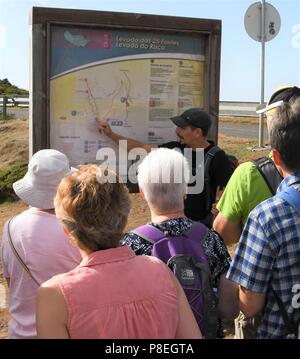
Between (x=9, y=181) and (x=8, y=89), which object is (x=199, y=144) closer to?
(x=9, y=181)

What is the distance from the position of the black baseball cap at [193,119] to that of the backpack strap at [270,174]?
42.1 inches

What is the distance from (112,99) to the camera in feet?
12.5

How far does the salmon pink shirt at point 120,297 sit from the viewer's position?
1.76m

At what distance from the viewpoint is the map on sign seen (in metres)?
3.67

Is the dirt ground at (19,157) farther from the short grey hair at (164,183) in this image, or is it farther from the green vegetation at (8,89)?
the green vegetation at (8,89)

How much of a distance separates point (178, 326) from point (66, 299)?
0.45 metres

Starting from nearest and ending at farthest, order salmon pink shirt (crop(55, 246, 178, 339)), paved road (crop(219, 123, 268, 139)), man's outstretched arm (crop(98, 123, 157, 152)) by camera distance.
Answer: salmon pink shirt (crop(55, 246, 178, 339)) < man's outstretched arm (crop(98, 123, 157, 152)) < paved road (crop(219, 123, 268, 139))

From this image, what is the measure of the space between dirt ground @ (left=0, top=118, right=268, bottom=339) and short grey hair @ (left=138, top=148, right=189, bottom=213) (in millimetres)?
2149

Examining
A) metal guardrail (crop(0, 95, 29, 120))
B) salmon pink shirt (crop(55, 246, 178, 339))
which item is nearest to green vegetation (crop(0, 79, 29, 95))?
metal guardrail (crop(0, 95, 29, 120))

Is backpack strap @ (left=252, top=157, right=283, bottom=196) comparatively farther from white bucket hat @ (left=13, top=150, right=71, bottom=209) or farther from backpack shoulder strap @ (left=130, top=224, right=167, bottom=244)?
white bucket hat @ (left=13, top=150, right=71, bottom=209)

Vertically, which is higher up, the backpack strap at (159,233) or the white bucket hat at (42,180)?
the white bucket hat at (42,180)

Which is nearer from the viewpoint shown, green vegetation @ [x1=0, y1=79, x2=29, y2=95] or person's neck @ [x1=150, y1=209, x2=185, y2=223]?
person's neck @ [x1=150, y1=209, x2=185, y2=223]

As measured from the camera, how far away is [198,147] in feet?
12.7

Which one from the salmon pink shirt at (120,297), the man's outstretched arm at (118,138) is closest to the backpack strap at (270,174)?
the salmon pink shirt at (120,297)
